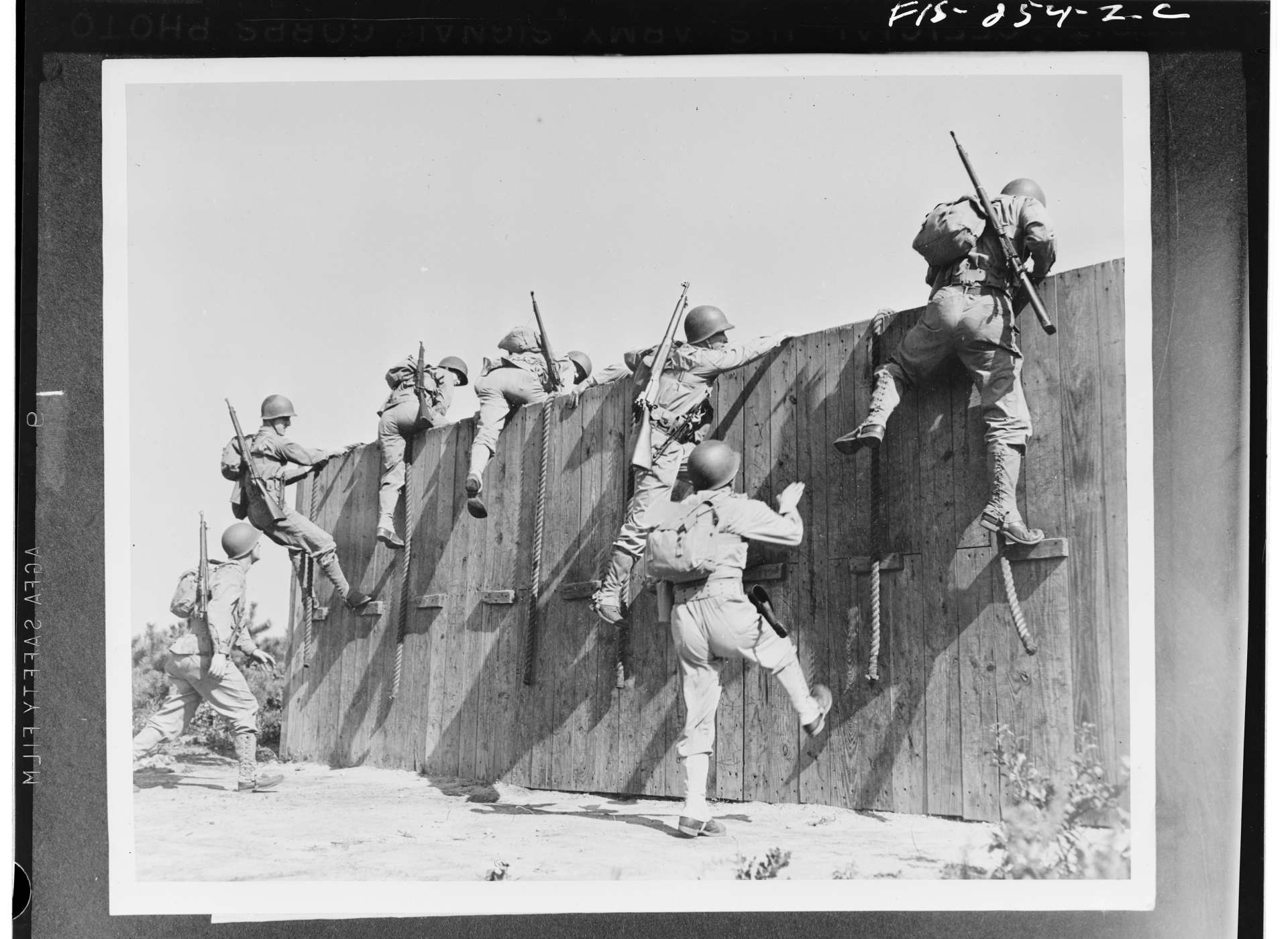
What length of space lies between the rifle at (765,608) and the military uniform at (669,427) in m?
0.62

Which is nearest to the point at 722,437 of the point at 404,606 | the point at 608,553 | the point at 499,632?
the point at 608,553

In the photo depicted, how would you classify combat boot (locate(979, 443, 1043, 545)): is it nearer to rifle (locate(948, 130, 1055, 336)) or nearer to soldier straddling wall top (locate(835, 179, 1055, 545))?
soldier straddling wall top (locate(835, 179, 1055, 545))

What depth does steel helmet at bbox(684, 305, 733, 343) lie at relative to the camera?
238 inches

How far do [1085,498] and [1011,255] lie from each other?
97 centimetres

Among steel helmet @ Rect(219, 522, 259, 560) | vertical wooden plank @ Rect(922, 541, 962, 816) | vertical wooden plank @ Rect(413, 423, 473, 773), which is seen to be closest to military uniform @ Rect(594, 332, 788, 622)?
vertical wooden plank @ Rect(413, 423, 473, 773)

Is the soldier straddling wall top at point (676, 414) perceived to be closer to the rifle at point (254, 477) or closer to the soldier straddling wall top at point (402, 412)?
the soldier straddling wall top at point (402, 412)

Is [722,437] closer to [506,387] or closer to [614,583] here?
[614,583]

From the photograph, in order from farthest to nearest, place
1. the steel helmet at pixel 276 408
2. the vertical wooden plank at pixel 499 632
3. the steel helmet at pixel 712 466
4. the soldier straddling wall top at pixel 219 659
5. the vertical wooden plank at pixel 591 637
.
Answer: the vertical wooden plank at pixel 499 632, the steel helmet at pixel 276 408, the vertical wooden plank at pixel 591 637, the soldier straddling wall top at pixel 219 659, the steel helmet at pixel 712 466

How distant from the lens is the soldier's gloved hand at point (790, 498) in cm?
566

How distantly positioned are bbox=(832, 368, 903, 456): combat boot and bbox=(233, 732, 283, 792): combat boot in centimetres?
293

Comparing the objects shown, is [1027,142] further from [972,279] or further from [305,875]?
[305,875]

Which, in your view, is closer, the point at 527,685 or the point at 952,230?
the point at 952,230

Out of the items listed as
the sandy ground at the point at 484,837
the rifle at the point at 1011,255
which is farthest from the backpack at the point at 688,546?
the rifle at the point at 1011,255

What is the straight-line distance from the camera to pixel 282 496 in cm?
670
